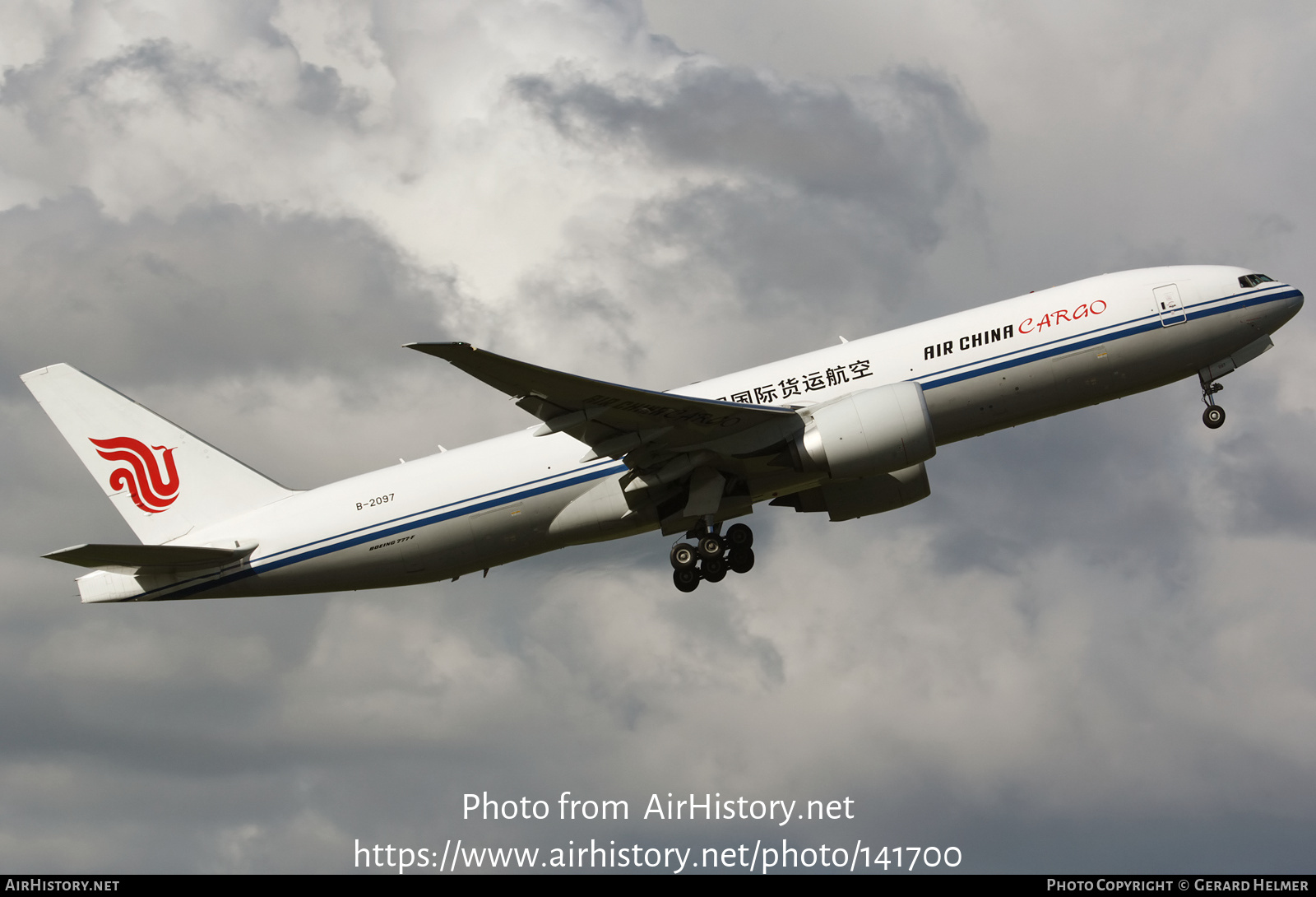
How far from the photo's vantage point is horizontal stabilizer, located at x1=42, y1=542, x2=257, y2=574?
3418 cm

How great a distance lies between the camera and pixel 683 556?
36031mm

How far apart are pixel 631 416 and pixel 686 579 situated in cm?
580

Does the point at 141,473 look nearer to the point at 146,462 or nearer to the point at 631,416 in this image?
the point at 146,462

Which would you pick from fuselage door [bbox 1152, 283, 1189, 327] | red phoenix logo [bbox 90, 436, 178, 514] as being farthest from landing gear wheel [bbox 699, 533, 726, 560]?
red phoenix logo [bbox 90, 436, 178, 514]

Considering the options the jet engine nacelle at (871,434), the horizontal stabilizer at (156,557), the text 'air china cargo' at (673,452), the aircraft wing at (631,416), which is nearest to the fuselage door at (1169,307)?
the text 'air china cargo' at (673,452)

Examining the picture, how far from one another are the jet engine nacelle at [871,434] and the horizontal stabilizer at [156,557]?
621 inches

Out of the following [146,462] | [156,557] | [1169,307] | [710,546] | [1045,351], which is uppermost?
[1169,307]

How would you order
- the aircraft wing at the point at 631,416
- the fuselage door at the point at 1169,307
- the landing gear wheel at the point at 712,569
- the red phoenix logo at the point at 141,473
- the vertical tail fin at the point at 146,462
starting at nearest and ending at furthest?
the aircraft wing at the point at 631,416 → the fuselage door at the point at 1169,307 → the landing gear wheel at the point at 712,569 → the vertical tail fin at the point at 146,462 → the red phoenix logo at the point at 141,473

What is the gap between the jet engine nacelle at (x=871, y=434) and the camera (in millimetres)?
32094

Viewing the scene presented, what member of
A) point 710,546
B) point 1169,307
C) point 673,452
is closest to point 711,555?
point 710,546

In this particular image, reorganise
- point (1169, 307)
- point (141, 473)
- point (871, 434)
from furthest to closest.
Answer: point (141, 473), point (1169, 307), point (871, 434)

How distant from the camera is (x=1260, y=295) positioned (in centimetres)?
3428

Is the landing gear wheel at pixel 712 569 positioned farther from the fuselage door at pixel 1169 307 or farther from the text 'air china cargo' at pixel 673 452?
the fuselage door at pixel 1169 307
